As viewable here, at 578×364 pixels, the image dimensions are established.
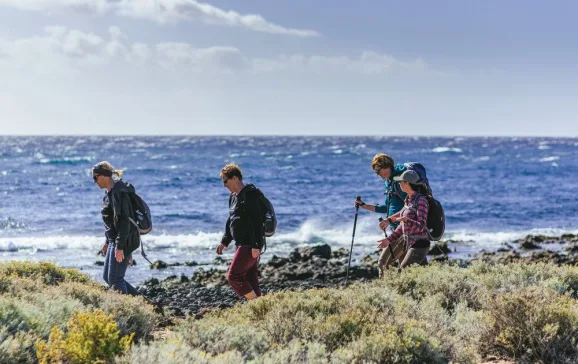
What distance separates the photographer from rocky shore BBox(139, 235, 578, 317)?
1218 cm

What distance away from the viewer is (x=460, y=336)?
19.4 feet

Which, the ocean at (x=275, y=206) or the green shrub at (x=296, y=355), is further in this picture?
the ocean at (x=275, y=206)

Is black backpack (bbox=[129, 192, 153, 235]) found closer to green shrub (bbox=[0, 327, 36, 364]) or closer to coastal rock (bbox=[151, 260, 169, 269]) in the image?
green shrub (bbox=[0, 327, 36, 364])

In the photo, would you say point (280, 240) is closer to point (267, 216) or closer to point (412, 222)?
point (412, 222)

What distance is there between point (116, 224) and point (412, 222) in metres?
3.60

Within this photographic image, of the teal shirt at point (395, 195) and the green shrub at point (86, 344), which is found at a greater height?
the teal shirt at point (395, 195)

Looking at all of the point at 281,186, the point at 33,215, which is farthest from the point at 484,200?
the point at 33,215

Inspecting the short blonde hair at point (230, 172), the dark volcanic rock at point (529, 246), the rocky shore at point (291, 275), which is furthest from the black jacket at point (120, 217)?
the dark volcanic rock at point (529, 246)

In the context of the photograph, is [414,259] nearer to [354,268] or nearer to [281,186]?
[354,268]

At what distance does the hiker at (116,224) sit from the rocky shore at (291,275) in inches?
88.9

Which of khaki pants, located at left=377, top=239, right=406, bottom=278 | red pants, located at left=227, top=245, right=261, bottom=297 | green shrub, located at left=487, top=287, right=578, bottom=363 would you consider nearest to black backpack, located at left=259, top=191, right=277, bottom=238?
red pants, located at left=227, top=245, right=261, bottom=297

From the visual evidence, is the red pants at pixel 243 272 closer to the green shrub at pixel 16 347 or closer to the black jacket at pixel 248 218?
the black jacket at pixel 248 218

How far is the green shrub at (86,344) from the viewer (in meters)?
4.42

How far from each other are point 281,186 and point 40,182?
62.8ft
